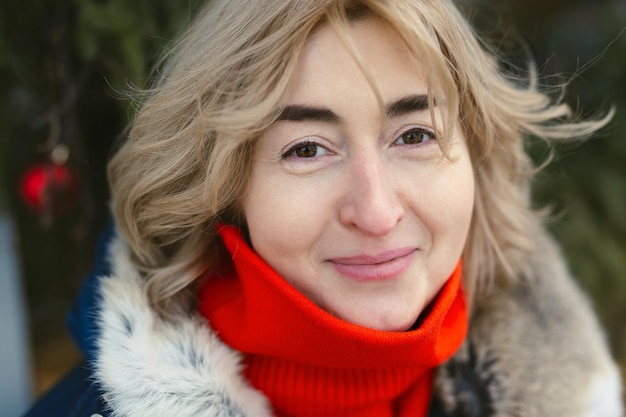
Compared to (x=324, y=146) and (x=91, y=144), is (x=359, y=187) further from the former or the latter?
(x=91, y=144)

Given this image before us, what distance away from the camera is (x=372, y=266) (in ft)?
4.78

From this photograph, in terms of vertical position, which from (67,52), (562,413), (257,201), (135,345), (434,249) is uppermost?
(67,52)

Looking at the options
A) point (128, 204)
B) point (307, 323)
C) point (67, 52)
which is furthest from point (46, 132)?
point (307, 323)

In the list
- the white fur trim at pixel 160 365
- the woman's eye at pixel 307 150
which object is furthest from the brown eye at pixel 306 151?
the white fur trim at pixel 160 365

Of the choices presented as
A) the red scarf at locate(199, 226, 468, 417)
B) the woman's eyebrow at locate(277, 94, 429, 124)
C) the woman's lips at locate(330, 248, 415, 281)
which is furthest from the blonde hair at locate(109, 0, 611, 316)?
the woman's lips at locate(330, 248, 415, 281)

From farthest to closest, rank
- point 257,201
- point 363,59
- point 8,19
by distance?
point 8,19
point 257,201
point 363,59

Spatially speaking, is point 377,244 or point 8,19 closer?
point 377,244

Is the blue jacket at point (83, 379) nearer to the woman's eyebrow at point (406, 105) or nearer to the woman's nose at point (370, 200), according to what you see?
the woman's nose at point (370, 200)

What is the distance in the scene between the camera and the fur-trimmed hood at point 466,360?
1480mm

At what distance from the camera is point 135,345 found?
1.51 metres

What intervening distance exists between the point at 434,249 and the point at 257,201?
44 cm

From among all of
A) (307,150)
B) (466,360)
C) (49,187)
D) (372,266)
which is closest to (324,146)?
(307,150)

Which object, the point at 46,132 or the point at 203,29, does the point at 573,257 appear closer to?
the point at 203,29

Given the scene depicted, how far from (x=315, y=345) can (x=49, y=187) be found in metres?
1.16
